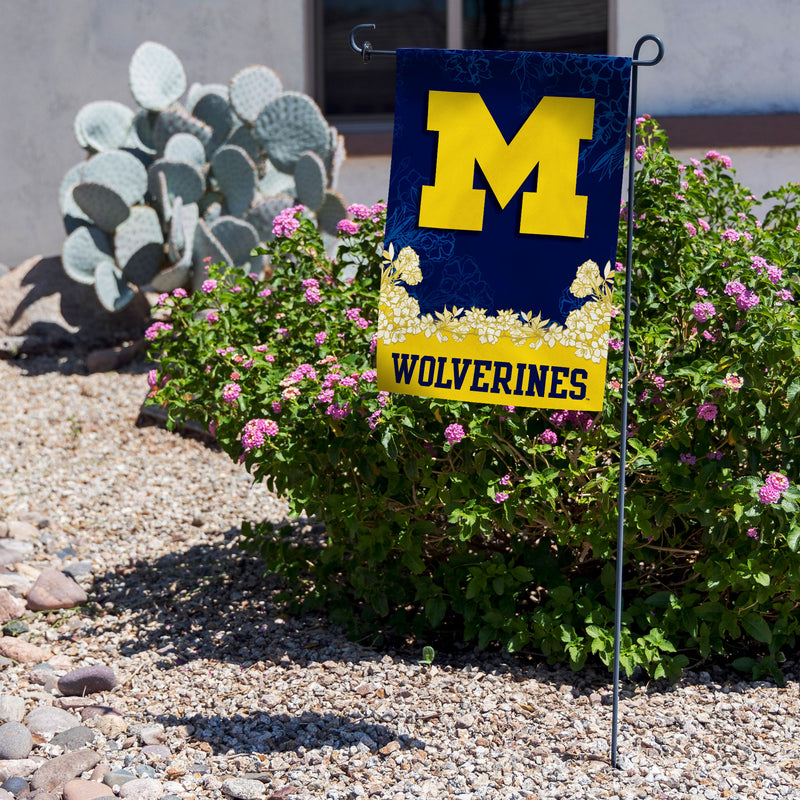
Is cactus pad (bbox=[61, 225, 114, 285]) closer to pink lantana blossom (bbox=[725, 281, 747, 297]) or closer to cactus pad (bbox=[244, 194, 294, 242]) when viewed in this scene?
cactus pad (bbox=[244, 194, 294, 242])

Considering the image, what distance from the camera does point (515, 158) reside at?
8.65 ft

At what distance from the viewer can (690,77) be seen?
6.68 metres

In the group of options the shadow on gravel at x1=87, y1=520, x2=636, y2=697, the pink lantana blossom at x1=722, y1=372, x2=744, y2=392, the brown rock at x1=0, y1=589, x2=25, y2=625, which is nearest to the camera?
the pink lantana blossom at x1=722, y1=372, x2=744, y2=392

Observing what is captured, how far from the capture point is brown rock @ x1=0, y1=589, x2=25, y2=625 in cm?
A: 372

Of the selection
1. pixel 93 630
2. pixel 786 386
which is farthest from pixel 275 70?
pixel 786 386

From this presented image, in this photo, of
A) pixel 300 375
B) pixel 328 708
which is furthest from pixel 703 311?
pixel 328 708

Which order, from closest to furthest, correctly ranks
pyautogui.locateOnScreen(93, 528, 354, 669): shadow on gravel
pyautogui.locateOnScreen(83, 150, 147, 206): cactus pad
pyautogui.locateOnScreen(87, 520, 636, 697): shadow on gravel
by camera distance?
pyautogui.locateOnScreen(87, 520, 636, 697): shadow on gravel → pyautogui.locateOnScreen(93, 528, 354, 669): shadow on gravel → pyautogui.locateOnScreen(83, 150, 147, 206): cactus pad

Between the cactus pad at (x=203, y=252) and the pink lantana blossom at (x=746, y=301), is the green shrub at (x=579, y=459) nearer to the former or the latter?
the pink lantana blossom at (x=746, y=301)

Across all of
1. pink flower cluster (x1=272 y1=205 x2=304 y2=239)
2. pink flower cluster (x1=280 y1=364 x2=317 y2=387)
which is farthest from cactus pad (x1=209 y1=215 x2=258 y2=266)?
pink flower cluster (x1=280 y1=364 x2=317 y2=387)

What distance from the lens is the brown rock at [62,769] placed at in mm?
2680

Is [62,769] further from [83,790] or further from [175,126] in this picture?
[175,126]

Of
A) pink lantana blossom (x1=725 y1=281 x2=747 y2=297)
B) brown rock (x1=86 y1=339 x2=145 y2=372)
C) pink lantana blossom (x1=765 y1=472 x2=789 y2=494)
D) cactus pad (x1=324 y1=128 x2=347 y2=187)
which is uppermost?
cactus pad (x1=324 y1=128 x2=347 y2=187)

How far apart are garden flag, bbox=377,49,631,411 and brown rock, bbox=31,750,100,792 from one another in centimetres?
129

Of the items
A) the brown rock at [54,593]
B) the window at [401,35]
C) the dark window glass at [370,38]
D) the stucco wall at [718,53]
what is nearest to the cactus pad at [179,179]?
the window at [401,35]
